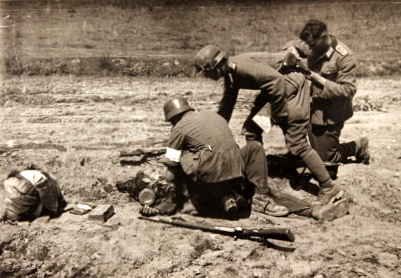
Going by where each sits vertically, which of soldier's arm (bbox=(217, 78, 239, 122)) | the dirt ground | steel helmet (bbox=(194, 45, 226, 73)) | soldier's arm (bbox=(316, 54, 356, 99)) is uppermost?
steel helmet (bbox=(194, 45, 226, 73))

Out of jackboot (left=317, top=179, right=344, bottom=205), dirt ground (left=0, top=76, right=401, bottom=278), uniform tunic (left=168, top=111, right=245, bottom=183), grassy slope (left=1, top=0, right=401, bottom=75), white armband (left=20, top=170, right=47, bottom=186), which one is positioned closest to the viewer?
dirt ground (left=0, top=76, right=401, bottom=278)

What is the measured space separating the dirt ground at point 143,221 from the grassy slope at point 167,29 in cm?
90

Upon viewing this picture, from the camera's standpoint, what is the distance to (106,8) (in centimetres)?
599

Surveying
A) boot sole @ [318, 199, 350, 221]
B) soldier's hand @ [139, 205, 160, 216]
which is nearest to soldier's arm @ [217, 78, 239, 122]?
soldier's hand @ [139, 205, 160, 216]

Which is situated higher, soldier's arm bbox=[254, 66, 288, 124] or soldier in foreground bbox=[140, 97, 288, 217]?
soldier's arm bbox=[254, 66, 288, 124]

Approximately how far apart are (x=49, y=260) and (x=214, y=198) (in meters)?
1.48

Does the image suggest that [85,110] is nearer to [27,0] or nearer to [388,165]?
[27,0]

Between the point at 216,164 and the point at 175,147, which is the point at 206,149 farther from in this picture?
the point at 175,147

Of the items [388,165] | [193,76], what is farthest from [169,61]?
[388,165]

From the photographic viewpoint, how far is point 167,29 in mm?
7078

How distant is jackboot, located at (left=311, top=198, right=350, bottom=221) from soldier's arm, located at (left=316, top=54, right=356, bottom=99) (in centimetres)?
112

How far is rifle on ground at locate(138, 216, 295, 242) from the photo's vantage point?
3055 millimetres

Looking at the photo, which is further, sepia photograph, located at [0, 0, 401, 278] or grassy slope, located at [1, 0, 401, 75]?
grassy slope, located at [1, 0, 401, 75]

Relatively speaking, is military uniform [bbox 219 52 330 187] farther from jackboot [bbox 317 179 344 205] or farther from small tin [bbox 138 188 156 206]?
small tin [bbox 138 188 156 206]
